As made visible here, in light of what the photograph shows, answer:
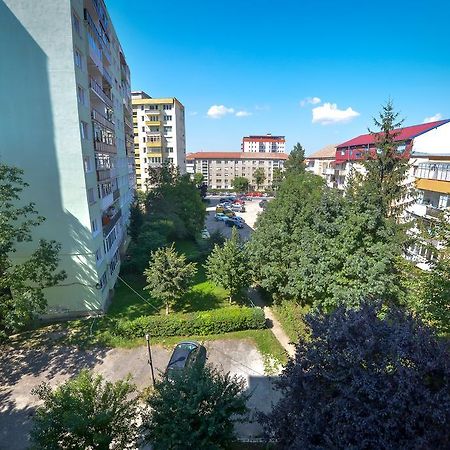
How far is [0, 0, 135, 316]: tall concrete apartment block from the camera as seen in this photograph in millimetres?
15672

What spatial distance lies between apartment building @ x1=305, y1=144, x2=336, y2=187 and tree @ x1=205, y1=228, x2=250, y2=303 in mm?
44372

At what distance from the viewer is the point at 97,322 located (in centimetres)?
1883

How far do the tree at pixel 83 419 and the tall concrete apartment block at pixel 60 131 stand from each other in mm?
11398

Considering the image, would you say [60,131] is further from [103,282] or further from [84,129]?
[103,282]

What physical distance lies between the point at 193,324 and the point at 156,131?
2225 inches

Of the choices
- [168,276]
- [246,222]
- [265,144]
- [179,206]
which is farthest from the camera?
[265,144]

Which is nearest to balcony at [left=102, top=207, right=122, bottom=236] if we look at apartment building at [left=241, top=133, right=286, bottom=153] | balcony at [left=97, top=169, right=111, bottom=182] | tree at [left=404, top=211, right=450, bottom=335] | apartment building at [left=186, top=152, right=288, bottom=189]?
balcony at [left=97, top=169, right=111, bottom=182]

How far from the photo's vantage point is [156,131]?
6588cm

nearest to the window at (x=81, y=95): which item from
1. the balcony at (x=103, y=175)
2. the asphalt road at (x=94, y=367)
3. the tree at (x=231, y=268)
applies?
the balcony at (x=103, y=175)

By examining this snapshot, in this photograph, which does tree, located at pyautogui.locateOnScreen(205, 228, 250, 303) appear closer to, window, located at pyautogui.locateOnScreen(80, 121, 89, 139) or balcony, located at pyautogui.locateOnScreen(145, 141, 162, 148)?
window, located at pyautogui.locateOnScreen(80, 121, 89, 139)

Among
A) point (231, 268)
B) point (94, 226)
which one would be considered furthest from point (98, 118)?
point (231, 268)

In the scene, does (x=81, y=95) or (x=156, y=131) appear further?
(x=156, y=131)

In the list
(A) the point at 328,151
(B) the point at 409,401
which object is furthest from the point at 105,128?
(A) the point at 328,151

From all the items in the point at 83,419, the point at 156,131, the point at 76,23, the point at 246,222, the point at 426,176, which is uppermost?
the point at 76,23
